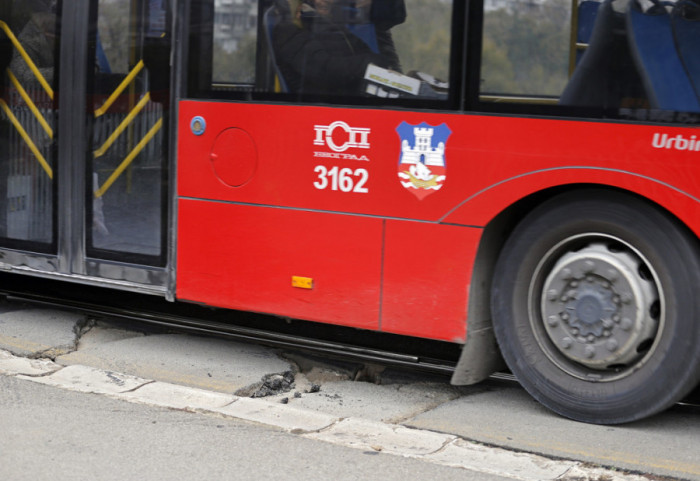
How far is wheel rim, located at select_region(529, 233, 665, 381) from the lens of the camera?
15.0 ft

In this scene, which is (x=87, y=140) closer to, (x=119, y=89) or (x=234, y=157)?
(x=119, y=89)

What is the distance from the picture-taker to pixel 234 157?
559cm

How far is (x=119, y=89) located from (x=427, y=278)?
218cm

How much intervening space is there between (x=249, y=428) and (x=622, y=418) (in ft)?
5.19

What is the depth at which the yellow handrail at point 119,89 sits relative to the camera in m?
5.98

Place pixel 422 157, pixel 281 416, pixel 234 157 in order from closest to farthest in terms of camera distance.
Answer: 1. pixel 281 416
2. pixel 422 157
3. pixel 234 157

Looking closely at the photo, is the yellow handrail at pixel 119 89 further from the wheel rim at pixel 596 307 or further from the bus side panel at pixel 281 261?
the wheel rim at pixel 596 307

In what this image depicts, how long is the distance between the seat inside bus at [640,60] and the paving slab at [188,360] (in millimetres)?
2088

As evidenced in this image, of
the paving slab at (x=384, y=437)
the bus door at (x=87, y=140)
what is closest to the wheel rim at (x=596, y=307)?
the paving slab at (x=384, y=437)

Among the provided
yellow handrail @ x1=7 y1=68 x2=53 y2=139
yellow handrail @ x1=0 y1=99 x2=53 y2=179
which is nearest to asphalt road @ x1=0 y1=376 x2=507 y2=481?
yellow handrail @ x1=0 y1=99 x2=53 y2=179

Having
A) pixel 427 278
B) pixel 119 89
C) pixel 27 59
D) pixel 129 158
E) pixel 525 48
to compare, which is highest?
pixel 525 48

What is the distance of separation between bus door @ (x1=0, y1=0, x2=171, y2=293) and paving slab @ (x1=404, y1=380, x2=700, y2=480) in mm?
1934

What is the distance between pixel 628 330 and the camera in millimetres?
4586

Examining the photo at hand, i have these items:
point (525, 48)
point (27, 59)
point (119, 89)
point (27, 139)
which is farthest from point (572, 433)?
point (27, 59)
